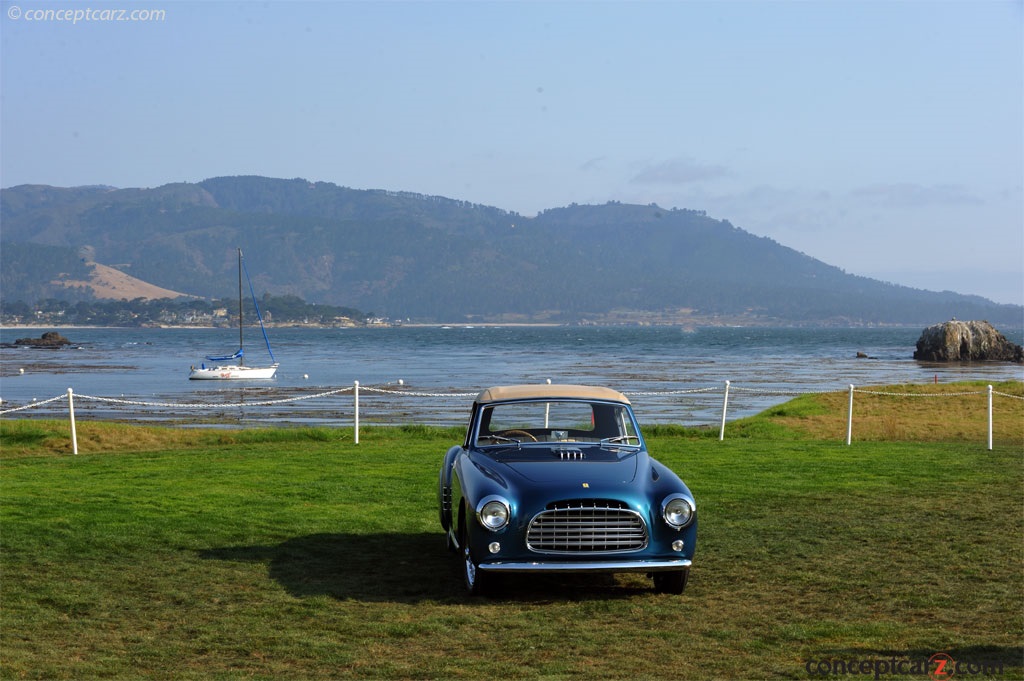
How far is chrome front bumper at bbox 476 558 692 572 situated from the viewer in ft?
31.1

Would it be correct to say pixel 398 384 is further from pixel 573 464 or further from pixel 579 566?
pixel 579 566

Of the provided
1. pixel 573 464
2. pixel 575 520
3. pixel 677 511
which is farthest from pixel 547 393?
pixel 677 511

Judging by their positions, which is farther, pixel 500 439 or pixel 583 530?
pixel 500 439

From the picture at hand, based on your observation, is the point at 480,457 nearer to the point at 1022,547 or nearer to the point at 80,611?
the point at 80,611

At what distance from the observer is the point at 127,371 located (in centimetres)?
8738

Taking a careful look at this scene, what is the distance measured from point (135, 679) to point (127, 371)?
3320 inches

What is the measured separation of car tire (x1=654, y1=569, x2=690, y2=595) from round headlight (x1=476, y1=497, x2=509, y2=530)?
4.99ft

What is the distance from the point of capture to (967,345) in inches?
4227

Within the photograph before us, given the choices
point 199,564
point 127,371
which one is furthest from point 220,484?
point 127,371

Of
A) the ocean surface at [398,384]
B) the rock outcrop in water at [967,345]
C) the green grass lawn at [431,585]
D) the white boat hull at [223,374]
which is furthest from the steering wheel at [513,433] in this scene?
the rock outcrop in water at [967,345]

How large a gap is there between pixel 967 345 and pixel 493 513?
4205 inches

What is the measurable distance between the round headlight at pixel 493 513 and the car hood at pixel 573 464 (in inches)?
16.8

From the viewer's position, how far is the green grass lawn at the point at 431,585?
7977 mm

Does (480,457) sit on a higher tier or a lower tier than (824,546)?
higher
